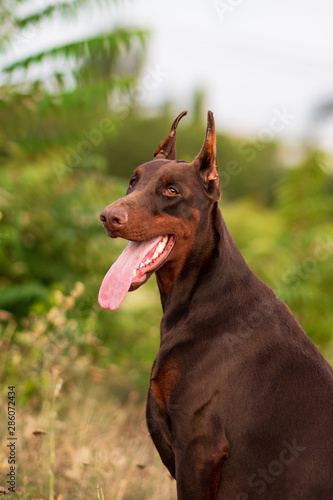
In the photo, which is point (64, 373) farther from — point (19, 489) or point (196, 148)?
point (196, 148)

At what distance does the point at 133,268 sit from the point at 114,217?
0.23 metres

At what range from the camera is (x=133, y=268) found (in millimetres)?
2336

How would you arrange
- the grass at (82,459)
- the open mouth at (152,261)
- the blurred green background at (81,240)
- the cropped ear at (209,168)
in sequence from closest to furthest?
1. the open mouth at (152,261)
2. the cropped ear at (209,168)
3. the grass at (82,459)
4. the blurred green background at (81,240)

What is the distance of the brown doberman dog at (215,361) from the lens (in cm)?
215

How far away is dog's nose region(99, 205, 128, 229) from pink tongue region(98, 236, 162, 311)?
0.18 meters

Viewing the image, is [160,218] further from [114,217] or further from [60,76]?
[60,76]

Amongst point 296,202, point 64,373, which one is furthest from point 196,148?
point 64,373

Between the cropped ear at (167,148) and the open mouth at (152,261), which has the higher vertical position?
the cropped ear at (167,148)

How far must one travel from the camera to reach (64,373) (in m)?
5.71

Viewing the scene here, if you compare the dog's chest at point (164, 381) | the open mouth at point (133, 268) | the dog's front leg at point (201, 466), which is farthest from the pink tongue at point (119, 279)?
the dog's front leg at point (201, 466)

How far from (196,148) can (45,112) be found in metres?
21.0

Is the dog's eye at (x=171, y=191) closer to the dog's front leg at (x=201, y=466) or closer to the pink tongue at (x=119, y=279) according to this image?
the pink tongue at (x=119, y=279)

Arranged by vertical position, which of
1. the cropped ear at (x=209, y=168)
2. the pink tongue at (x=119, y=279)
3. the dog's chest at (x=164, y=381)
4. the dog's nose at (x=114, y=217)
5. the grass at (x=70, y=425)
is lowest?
the grass at (x=70, y=425)

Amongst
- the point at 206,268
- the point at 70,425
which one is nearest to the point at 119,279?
the point at 206,268
